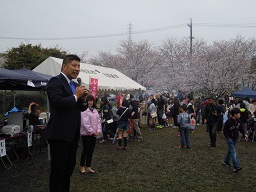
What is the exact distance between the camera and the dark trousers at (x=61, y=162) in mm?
2484

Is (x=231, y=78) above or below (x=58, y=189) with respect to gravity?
above

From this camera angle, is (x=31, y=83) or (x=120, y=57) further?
(x=120, y=57)

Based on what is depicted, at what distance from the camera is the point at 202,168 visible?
621cm

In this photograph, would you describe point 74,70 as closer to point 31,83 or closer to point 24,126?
point 31,83

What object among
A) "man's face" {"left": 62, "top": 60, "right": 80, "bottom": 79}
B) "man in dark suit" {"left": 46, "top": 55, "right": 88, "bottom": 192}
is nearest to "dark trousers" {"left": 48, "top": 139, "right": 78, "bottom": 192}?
"man in dark suit" {"left": 46, "top": 55, "right": 88, "bottom": 192}

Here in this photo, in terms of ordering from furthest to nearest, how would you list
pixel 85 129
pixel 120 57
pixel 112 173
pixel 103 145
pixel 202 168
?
pixel 120 57 → pixel 103 145 → pixel 202 168 → pixel 112 173 → pixel 85 129

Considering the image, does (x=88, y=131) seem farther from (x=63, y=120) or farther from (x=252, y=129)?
(x=252, y=129)

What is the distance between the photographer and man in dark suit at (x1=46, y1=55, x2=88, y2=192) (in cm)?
240

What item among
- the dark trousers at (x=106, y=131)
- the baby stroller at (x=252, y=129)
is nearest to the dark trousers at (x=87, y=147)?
the dark trousers at (x=106, y=131)

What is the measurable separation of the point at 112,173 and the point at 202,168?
229 centimetres

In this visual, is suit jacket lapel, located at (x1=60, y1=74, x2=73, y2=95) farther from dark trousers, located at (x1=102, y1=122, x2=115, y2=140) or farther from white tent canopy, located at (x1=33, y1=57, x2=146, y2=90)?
white tent canopy, located at (x1=33, y1=57, x2=146, y2=90)

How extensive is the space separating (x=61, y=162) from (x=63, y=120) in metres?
0.43

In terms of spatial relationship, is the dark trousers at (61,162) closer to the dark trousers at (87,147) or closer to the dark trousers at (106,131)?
the dark trousers at (87,147)

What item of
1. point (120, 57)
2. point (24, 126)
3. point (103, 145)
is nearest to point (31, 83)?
Result: point (24, 126)
